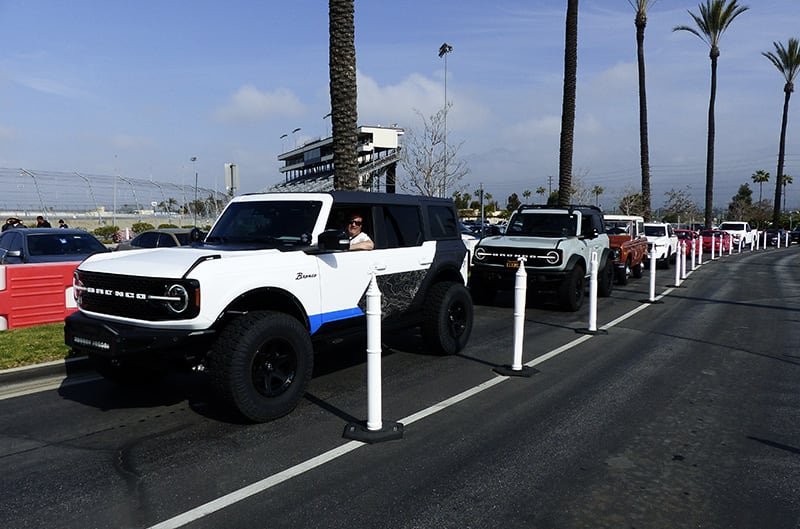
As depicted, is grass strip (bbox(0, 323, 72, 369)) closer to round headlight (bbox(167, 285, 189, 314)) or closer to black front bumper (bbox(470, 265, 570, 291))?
round headlight (bbox(167, 285, 189, 314))

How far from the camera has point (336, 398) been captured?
609 centimetres

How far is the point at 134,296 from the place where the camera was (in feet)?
16.6

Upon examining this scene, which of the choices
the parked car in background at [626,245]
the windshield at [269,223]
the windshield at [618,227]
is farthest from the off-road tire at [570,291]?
the windshield at [269,223]

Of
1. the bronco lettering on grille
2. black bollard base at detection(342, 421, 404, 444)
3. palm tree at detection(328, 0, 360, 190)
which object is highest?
palm tree at detection(328, 0, 360, 190)

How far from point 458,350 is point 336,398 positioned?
2449 millimetres

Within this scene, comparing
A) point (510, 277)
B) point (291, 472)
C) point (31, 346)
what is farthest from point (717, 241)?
point (291, 472)

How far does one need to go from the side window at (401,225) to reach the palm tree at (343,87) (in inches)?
201

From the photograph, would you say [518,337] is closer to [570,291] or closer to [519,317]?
[519,317]

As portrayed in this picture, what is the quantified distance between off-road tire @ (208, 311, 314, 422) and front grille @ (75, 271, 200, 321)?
434 mm

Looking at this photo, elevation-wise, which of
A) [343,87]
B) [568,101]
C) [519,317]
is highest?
[568,101]

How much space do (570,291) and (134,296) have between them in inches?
346

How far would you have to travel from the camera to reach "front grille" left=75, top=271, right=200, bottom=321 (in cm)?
486

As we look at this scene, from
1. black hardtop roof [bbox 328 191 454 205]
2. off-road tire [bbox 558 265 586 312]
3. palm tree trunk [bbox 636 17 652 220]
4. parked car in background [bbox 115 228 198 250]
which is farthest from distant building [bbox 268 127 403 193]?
black hardtop roof [bbox 328 191 454 205]

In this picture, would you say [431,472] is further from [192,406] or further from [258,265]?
[192,406]
